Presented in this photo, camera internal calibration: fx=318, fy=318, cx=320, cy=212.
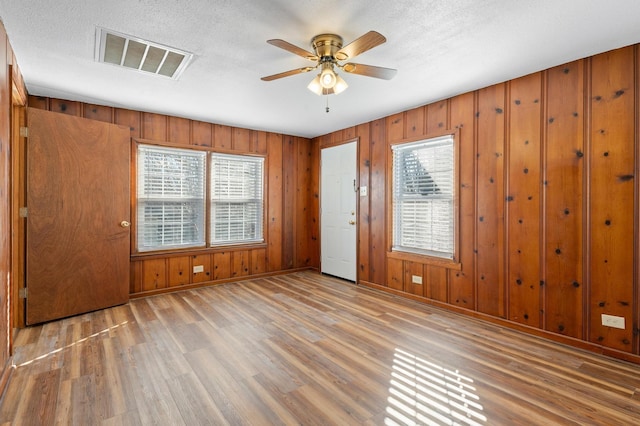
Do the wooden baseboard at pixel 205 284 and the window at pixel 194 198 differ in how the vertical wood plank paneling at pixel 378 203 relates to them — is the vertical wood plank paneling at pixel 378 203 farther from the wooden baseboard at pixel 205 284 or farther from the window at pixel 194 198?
the window at pixel 194 198

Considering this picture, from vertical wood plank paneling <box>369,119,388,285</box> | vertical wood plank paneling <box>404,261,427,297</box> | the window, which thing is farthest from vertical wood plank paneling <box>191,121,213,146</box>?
vertical wood plank paneling <box>404,261,427,297</box>

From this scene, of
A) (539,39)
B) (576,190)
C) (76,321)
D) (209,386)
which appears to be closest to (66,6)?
(209,386)

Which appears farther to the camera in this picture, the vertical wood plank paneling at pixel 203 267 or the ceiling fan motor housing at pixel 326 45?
the vertical wood plank paneling at pixel 203 267

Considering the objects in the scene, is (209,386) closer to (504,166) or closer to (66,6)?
(66,6)

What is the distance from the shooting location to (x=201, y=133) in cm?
459

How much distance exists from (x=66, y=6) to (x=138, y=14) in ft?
1.32

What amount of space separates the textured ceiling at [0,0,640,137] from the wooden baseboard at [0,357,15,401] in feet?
7.65

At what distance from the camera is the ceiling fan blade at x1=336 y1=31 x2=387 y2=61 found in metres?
1.89

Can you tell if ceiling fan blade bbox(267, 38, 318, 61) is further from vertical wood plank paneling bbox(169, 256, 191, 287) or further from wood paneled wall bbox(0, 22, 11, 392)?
vertical wood plank paneling bbox(169, 256, 191, 287)

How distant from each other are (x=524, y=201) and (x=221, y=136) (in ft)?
13.1

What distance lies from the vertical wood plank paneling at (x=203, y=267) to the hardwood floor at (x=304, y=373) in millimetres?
1074

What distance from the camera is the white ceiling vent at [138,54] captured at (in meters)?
2.36

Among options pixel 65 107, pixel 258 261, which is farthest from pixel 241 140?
pixel 65 107

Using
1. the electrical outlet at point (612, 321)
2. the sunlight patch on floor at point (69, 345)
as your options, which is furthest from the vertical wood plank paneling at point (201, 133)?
the electrical outlet at point (612, 321)
